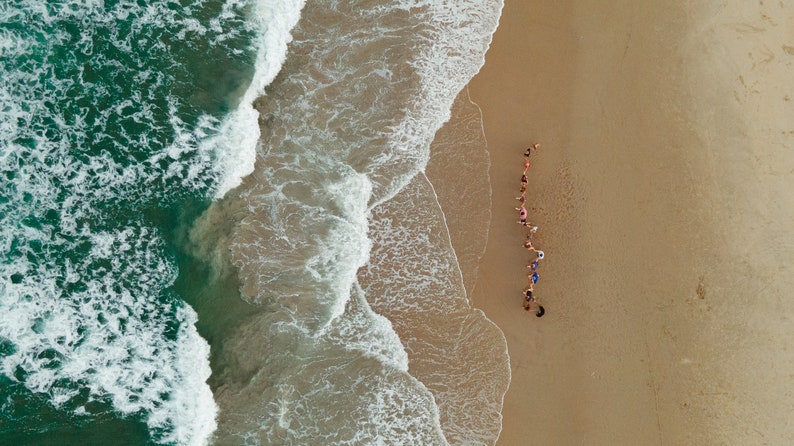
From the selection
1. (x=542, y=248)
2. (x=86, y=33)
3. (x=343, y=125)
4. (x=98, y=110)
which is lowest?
(x=542, y=248)

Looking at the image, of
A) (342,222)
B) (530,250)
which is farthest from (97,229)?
(530,250)

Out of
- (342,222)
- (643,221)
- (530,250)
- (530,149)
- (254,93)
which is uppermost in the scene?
(254,93)

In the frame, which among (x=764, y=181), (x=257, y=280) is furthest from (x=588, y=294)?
(x=257, y=280)

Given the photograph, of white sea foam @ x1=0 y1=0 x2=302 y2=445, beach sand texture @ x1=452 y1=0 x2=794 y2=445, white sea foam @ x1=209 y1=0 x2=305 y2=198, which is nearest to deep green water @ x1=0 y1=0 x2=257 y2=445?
white sea foam @ x1=0 y1=0 x2=302 y2=445

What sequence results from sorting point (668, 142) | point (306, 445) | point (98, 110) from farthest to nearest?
point (668, 142)
point (98, 110)
point (306, 445)

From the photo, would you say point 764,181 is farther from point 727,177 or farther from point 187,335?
point 187,335

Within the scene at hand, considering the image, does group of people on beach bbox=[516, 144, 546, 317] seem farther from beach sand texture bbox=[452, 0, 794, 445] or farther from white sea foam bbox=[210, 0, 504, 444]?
white sea foam bbox=[210, 0, 504, 444]

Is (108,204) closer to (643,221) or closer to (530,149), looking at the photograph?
(530,149)
